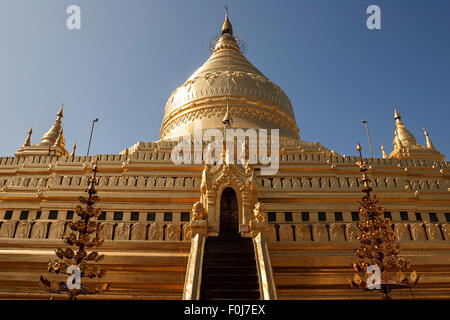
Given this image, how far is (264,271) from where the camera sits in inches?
430

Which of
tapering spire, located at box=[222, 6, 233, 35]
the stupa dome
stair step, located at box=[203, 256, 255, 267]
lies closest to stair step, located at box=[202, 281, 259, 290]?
stair step, located at box=[203, 256, 255, 267]

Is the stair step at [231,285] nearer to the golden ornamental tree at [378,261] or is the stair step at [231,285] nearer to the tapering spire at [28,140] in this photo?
the golden ornamental tree at [378,261]

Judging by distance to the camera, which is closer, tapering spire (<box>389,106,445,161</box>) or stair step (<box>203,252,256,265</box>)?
stair step (<box>203,252,256,265</box>)

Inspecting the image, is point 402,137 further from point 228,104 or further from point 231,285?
point 231,285

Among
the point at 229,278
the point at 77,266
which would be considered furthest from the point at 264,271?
the point at 77,266

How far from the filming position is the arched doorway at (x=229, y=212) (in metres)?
15.6

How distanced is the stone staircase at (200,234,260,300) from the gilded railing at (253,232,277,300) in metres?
0.17

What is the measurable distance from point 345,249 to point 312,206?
12.8 ft

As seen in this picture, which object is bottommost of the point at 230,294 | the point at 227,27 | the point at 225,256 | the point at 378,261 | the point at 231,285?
the point at 230,294

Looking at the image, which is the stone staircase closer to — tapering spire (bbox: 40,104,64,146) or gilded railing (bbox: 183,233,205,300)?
gilded railing (bbox: 183,233,205,300)

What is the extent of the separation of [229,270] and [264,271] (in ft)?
3.87

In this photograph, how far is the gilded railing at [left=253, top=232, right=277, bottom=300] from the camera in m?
10.0

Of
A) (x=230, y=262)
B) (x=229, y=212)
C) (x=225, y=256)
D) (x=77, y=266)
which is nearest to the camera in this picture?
(x=77, y=266)
